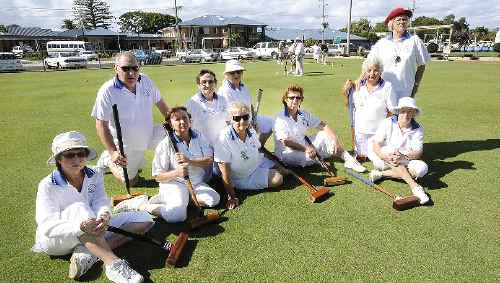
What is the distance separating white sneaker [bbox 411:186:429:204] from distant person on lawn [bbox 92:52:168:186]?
3834 mm

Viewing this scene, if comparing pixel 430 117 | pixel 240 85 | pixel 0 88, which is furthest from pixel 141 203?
pixel 0 88

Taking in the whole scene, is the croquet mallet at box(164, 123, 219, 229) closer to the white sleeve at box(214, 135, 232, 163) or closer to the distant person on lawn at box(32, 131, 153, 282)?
the white sleeve at box(214, 135, 232, 163)

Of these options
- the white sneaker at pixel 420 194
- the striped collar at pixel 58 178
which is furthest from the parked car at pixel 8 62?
the white sneaker at pixel 420 194

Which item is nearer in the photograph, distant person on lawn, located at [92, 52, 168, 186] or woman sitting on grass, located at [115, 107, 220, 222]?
woman sitting on grass, located at [115, 107, 220, 222]

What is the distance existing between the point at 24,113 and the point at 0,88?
8616 mm

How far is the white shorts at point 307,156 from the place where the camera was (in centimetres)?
545

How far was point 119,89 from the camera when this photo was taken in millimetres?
4848

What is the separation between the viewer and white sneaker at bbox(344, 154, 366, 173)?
17.8 ft

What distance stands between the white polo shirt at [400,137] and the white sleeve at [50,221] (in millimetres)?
4152

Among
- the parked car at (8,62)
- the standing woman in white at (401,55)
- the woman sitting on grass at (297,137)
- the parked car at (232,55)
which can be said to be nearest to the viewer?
the woman sitting on grass at (297,137)

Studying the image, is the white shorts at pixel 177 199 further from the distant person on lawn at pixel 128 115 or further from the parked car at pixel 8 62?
the parked car at pixel 8 62

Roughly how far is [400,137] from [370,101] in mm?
917

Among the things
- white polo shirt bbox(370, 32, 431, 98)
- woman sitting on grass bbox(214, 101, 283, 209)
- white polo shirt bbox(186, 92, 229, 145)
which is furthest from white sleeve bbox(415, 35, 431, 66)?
white polo shirt bbox(186, 92, 229, 145)

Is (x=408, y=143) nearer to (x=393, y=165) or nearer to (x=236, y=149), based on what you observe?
(x=393, y=165)
